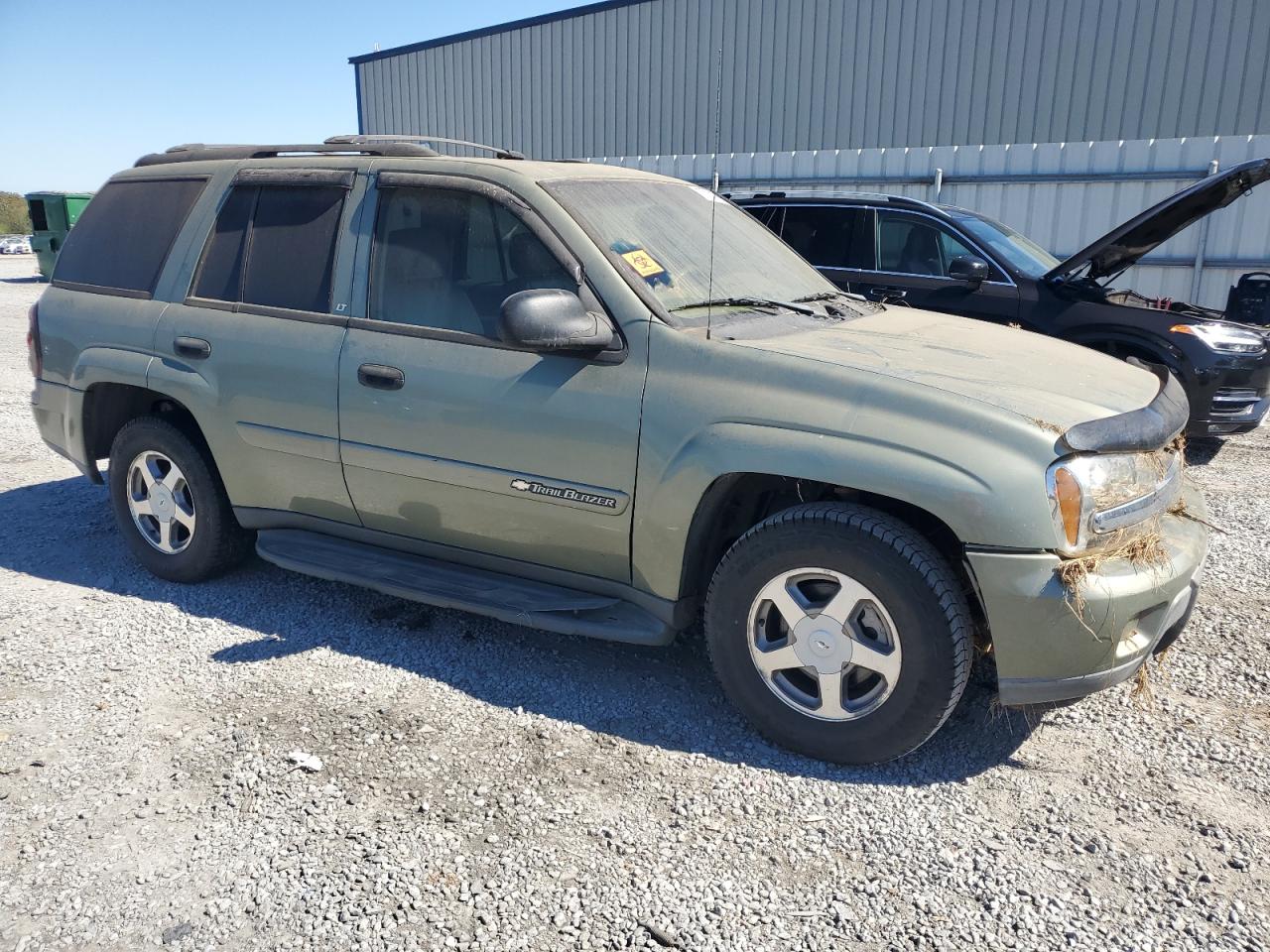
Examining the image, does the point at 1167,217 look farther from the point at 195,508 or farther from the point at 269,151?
the point at 195,508

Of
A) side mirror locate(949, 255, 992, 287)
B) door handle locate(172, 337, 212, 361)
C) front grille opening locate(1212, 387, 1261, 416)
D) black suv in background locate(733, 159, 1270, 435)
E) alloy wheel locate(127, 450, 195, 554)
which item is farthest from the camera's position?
side mirror locate(949, 255, 992, 287)

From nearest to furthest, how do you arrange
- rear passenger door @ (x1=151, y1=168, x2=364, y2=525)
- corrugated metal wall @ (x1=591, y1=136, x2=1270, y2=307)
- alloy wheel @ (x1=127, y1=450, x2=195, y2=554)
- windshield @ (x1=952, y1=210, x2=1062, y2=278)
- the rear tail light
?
rear passenger door @ (x1=151, y1=168, x2=364, y2=525) < alloy wheel @ (x1=127, y1=450, x2=195, y2=554) < the rear tail light < windshield @ (x1=952, y1=210, x2=1062, y2=278) < corrugated metal wall @ (x1=591, y1=136, x2=1270, y2=307)

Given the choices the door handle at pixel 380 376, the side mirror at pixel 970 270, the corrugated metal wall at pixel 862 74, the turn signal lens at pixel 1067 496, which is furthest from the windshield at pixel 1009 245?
→ the corrugated metal wall at pixel 862 74

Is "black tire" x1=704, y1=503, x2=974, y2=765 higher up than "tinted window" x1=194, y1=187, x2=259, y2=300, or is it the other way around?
"tinted window" x1=194, y1=187, x2=259, y2=300

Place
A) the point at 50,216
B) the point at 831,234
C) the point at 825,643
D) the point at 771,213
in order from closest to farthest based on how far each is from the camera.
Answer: the point at 825,643 < the point at 831,234 < the point at 771,213 < the point at 50,216

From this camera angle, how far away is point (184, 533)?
4.61m

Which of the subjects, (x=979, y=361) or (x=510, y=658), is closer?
(x=979, y=361)

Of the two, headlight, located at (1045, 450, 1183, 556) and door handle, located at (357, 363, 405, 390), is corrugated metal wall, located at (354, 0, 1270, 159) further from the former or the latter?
door handle, located at (357, 363, 405, 390)

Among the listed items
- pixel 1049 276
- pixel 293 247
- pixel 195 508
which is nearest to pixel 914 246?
pixel 1049 276

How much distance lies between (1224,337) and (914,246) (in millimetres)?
2274

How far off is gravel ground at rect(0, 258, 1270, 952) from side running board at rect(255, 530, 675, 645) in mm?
309

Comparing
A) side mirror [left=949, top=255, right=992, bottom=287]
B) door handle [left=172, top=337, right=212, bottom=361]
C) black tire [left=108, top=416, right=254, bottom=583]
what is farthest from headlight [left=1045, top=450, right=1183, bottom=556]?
side mirror [left=949, top=255, right=992, bottom=287]

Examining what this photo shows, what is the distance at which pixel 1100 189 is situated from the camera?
12.3 meters

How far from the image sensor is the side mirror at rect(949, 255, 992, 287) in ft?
23.5
